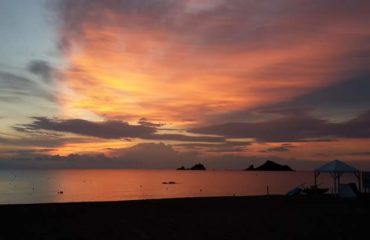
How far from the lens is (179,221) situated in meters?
17.7

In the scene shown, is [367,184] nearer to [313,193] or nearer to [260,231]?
[313,193]

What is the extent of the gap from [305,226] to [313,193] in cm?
1500

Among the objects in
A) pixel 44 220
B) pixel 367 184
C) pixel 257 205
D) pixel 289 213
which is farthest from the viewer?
pixel 367 184

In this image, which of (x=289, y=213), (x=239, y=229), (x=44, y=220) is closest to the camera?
(x=44, y=220)

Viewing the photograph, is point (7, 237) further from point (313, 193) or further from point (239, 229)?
point (313, 193)

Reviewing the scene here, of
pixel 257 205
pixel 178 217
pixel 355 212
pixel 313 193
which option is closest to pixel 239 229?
pixel 178 217

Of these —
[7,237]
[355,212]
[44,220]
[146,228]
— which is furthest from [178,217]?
[355,212]

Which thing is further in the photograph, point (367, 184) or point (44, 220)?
point (367, 184)

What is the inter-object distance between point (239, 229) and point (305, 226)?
128 inches

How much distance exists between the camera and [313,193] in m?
33.4

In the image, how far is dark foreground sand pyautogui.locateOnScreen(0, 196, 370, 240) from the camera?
1549 centimetres

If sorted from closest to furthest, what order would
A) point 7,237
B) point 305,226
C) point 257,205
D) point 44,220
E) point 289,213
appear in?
1. point 7,237
2. point 44,220
3. point 305,226
4. point 289,213
5. point 257,205

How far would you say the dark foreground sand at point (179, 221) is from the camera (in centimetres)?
1549

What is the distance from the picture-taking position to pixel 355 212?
72.9 ft
